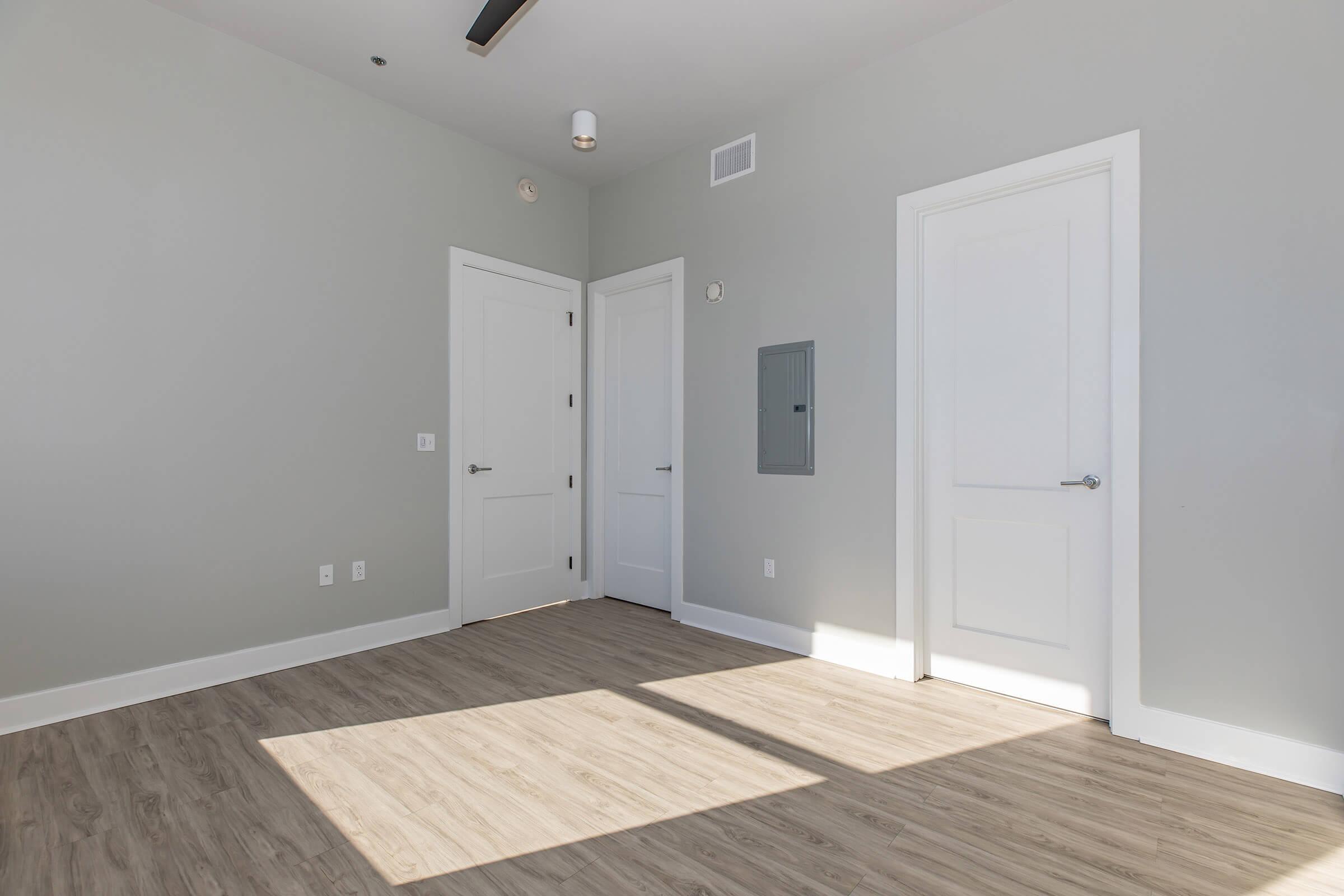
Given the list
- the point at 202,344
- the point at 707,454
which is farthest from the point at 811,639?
the point at 202,344

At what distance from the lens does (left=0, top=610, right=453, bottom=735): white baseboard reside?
99.0 inches

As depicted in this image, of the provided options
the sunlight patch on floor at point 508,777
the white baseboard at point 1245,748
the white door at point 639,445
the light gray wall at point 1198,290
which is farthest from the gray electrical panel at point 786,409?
the white baseboard at point 1245,748

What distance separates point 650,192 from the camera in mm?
4316

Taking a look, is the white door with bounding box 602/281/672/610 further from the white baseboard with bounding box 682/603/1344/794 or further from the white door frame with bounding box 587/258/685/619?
the white baseboard with bounding box 682/603/1344/794

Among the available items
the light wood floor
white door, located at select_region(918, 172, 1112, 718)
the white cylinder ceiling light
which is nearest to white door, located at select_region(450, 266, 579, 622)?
the white cylinder ceiling light

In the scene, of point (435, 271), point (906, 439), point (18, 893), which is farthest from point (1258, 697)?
point (435, 271)

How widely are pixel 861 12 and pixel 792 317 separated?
1.42 m

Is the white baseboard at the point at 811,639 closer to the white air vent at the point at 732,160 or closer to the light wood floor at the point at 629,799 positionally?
the light wood floor at the point at 629,799

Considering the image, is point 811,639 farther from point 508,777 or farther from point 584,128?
point 584,128

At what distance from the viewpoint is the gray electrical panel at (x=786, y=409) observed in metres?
3.46

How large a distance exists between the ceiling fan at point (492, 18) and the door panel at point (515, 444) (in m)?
1.69

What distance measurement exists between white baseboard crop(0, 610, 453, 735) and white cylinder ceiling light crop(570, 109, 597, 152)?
2913 mm

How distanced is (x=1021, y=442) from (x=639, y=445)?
2.45 meters

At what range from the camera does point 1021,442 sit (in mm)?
2818
